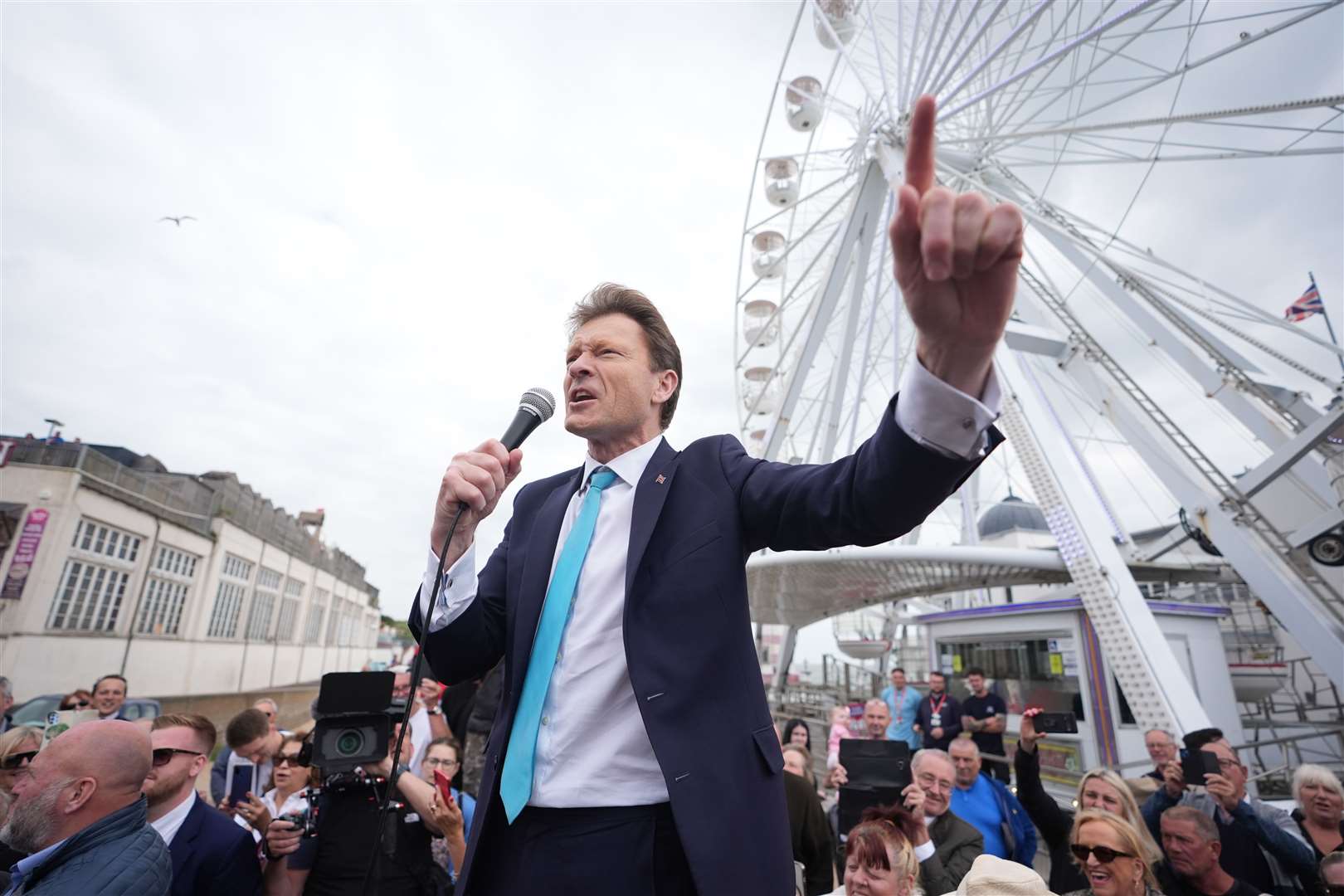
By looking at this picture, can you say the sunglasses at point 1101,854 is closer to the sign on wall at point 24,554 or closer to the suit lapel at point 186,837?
the suit lapel at point 186,837

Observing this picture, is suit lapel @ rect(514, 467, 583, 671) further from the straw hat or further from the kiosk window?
the kiosk window

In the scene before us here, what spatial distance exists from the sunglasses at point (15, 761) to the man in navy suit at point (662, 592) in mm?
4152

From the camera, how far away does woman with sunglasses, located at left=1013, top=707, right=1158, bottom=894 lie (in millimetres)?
3844

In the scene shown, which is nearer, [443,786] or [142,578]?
[443,786]

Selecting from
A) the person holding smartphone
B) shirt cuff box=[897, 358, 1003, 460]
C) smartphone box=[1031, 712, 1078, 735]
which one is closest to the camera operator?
shirt cuff box=[897, 358, 1003, 460]

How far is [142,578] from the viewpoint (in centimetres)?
1872

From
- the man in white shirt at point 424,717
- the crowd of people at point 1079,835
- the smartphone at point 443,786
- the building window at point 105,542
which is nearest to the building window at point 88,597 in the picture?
→ the building window at point 105,542

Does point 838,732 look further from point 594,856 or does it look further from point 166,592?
point 166,592

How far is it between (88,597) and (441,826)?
1911 cm

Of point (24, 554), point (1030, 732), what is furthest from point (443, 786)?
point (24, 554)

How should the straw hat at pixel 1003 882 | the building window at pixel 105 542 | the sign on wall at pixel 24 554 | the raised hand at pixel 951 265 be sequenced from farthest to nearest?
the building window at pixel 105 542, the sign on wall at pixel 24 554, the straw hat at pixel 1003 882, the raised hand at pixel 951 265

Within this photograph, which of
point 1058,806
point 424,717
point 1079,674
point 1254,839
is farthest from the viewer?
point 1079,674

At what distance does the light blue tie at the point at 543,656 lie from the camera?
4.08 feet

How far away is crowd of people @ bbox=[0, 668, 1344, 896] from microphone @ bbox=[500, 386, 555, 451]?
32.6 inches
